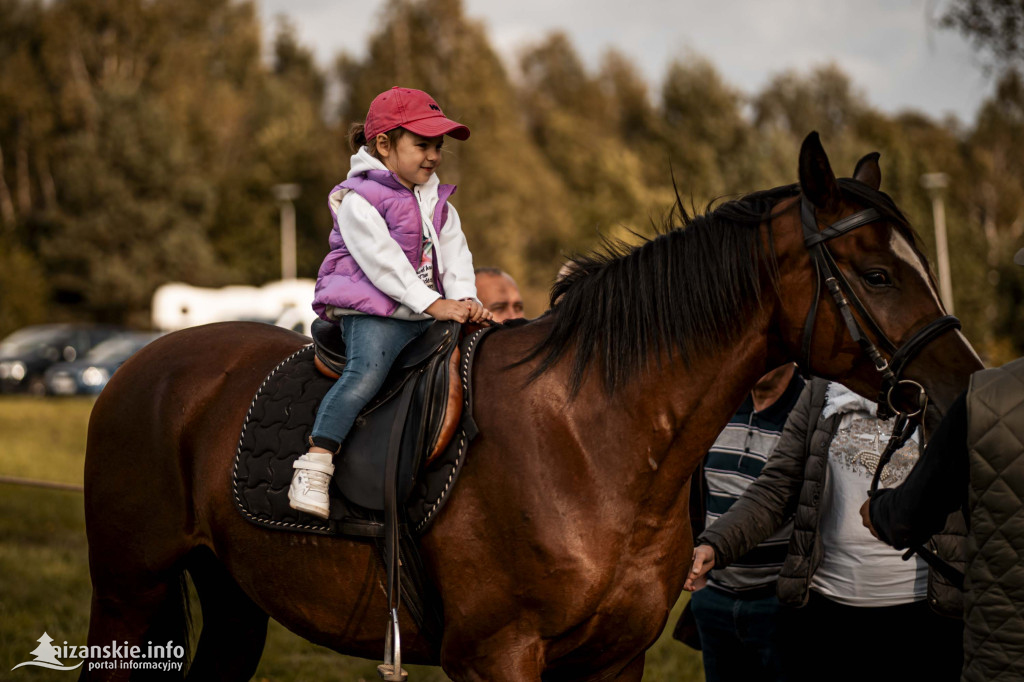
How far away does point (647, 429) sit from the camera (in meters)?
3.18

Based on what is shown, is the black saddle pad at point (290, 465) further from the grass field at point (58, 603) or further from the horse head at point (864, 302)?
the grass field at point (58, 603)

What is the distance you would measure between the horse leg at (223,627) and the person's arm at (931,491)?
2.73m

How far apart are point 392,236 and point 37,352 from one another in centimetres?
3123

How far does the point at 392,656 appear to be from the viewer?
10.5 feet

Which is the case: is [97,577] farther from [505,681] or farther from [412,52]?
[412,52]

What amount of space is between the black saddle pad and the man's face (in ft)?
8.33

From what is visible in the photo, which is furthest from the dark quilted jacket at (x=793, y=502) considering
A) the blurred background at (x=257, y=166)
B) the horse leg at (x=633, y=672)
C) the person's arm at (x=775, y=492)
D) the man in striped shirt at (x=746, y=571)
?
the blurred background at (x=257, y=166)

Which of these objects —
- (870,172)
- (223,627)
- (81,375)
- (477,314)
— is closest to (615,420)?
(477,314)

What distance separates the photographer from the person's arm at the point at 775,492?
3941 millimetres

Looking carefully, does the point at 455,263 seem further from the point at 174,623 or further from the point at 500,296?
the point at 500,296

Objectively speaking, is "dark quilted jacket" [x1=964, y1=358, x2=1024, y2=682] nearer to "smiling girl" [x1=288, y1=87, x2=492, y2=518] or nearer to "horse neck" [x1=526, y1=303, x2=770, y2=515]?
"horse neck" [x1=526, y1=303, x2=770, y2=515]

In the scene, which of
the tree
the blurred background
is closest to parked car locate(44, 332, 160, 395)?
the blurred background

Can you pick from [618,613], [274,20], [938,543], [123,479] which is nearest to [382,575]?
[618,613]

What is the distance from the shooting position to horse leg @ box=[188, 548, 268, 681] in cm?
430
